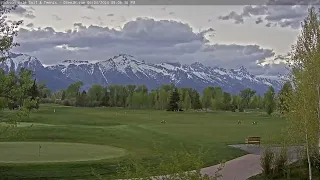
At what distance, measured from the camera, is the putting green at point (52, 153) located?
76.8ft

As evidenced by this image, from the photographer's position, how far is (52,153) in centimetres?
2609

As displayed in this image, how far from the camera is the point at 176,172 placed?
27.1 ft

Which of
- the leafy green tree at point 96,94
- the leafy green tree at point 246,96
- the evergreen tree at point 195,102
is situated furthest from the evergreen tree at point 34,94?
the leafy green tree at point 246,96

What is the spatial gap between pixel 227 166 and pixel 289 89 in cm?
797

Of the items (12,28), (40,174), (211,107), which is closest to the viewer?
(12,28)

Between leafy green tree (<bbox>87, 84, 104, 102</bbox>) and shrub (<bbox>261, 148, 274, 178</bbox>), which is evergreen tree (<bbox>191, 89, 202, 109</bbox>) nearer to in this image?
leafy green tree (<bbox>87, 84, 104, 102</bbox>)

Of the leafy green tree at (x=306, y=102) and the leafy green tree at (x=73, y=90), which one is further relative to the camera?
the leafy green tree at (x=73, y=90)

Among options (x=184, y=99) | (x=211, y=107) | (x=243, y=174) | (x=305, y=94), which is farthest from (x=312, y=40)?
(x=211, y=107)

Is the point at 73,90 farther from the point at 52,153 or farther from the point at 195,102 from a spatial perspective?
the point at 52,153

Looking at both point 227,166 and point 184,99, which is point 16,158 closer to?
point 227,166

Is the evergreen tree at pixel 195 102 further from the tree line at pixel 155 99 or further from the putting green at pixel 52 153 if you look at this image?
the putting green at pixel 52 153

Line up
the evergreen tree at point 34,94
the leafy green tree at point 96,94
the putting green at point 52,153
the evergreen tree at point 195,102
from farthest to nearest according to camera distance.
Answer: the leafy green tree at point 96,94 < the evergreen tree at point 195,102 < the putting green at point 52,153 < the evergreen tree at point 34,94

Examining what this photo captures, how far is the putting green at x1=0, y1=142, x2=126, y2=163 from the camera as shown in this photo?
23.4m

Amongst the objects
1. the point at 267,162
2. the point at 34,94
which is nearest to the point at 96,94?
the point at 34,94
